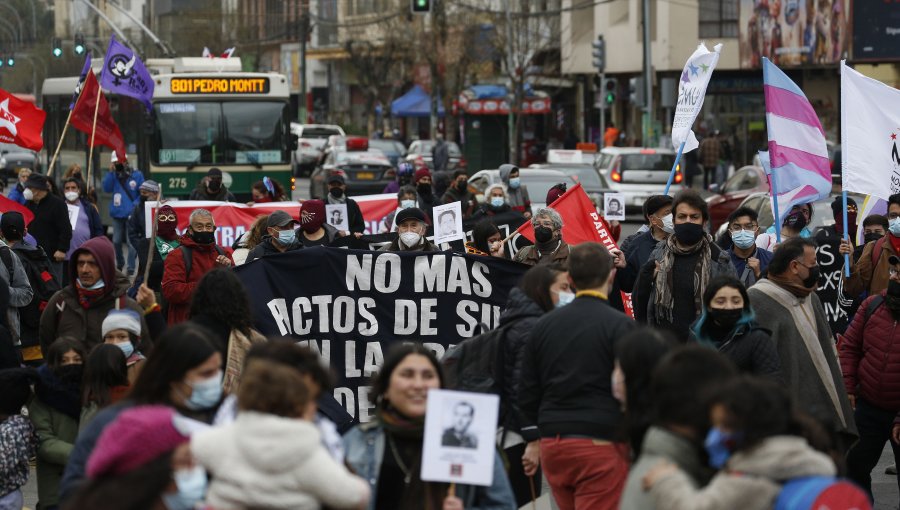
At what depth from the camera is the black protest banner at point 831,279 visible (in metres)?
11.8

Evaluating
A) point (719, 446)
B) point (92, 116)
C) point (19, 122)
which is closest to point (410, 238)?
point (19, 122)

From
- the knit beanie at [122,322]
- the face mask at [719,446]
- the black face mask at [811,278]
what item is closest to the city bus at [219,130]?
the knit beanie at [122,322]

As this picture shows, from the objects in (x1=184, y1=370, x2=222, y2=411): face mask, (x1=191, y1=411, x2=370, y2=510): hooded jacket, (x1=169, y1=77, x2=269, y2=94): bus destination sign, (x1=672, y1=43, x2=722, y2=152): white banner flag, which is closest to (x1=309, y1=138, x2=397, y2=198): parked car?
(x1=169, y1=77, x2=269, y2=94): bus destination sign

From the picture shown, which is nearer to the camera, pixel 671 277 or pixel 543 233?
pixel 671 277

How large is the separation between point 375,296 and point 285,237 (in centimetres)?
176

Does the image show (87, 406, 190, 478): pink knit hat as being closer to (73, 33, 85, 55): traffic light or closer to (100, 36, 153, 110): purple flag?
(100, 36, 153, 110): purple flag

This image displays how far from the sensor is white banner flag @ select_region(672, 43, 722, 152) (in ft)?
41.1

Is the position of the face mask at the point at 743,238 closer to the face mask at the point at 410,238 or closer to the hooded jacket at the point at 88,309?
the face mask at the point at 410,238

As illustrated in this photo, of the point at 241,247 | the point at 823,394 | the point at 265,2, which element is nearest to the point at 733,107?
the point at 241,247

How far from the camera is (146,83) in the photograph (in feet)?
65.0

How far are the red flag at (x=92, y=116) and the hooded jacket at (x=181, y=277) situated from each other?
27.0 ft

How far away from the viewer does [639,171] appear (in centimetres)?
3188

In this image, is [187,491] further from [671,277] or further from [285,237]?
[285,237]

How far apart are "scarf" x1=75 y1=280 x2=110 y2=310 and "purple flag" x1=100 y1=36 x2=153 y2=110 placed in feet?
38.0
